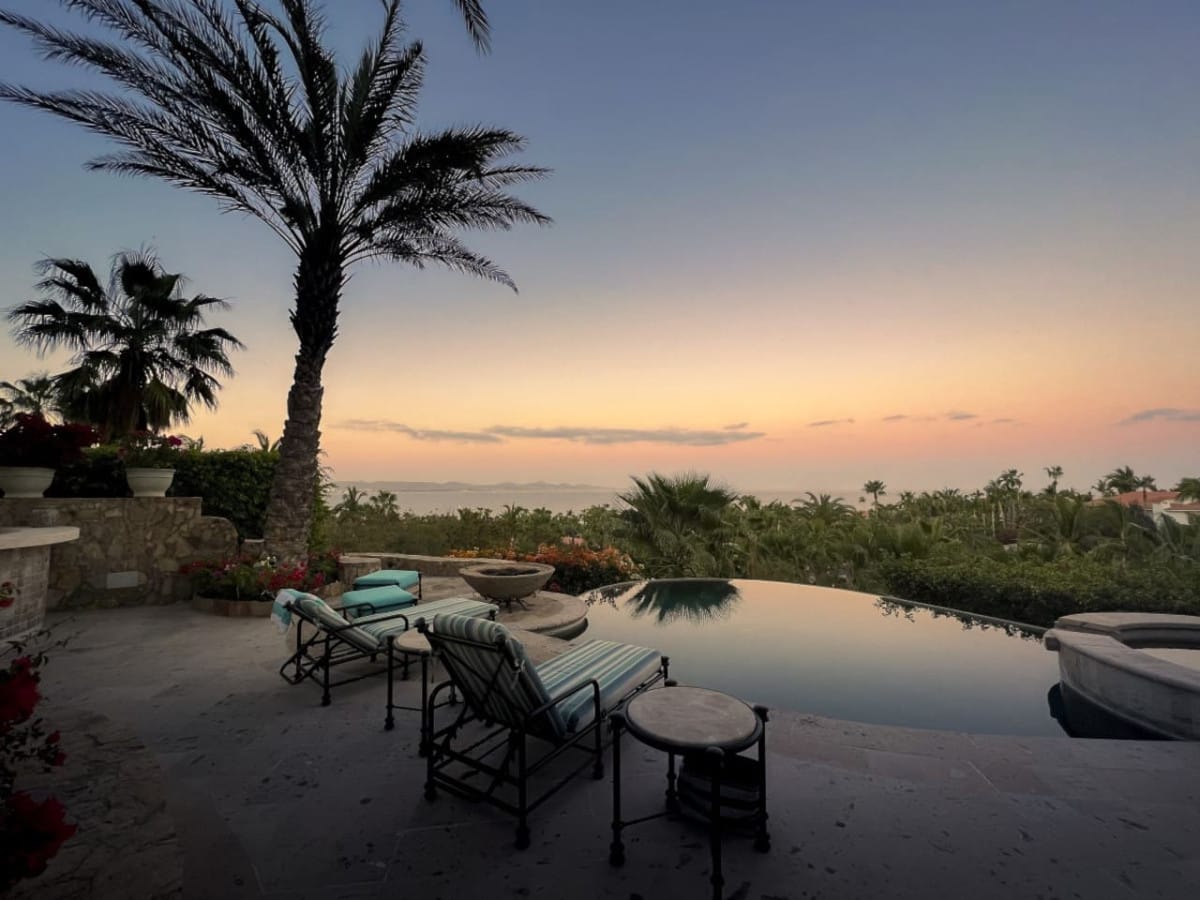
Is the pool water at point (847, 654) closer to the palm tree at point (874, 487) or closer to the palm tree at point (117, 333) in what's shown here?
the palm tree at point (117, 333)

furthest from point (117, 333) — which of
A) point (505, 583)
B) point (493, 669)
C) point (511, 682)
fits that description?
point (511, 682)

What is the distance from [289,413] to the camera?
26.6 ft

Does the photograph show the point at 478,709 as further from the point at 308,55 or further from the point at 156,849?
the point at 308,55

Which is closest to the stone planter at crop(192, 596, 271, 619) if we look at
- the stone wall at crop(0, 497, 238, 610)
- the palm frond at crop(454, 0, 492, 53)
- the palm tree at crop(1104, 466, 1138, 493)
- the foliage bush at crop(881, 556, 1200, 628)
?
the stone wall at crop(0, 497, 238, 610)

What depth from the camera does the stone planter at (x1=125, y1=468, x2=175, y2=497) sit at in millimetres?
8086

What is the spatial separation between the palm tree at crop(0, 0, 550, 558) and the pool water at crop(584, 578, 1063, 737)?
6.07 m

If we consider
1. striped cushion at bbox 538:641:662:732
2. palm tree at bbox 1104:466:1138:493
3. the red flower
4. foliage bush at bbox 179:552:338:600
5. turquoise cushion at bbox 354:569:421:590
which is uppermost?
palm tree at bbox 1104:466:1138:493

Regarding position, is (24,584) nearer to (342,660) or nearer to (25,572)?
(25,572)

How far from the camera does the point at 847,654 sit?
6465 millimetres

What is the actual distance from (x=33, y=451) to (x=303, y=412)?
11.3 feet

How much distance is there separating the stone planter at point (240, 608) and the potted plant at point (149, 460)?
89.4 inches

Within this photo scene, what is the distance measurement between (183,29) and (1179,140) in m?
13.6

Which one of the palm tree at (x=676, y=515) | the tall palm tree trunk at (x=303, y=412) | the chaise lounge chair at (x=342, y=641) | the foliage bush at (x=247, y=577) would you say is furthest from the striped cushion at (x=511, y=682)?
the palm tree at (x=676, y=515)

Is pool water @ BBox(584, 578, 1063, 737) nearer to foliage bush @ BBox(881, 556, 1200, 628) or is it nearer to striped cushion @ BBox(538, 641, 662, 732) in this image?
foliage bush @ BBox(881, 556, 1200, 628)
